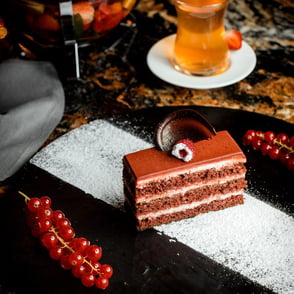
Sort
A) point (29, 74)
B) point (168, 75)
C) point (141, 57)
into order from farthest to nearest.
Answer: point (141, 57)
point (168, 75)
point (29, 74)

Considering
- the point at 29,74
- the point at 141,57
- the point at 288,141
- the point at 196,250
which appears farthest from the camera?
the point at 141,57

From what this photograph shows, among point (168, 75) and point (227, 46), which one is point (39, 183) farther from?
point (227, 46)

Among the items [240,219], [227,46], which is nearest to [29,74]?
[227,46]

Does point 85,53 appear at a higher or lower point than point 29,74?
lower

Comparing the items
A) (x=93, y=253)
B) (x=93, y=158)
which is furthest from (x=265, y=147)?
(x=93, y=253)

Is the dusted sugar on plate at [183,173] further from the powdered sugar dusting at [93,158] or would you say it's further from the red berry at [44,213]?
the red berry at [44,213]

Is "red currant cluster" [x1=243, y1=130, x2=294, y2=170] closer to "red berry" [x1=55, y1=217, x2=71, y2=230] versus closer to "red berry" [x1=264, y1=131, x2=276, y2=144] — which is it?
"red berry" [x1=264, y1=131, x2=276, y2=144]

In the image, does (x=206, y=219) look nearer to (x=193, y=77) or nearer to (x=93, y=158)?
(x=93, y=158)

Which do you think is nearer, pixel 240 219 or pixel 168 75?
pixel 240 219
